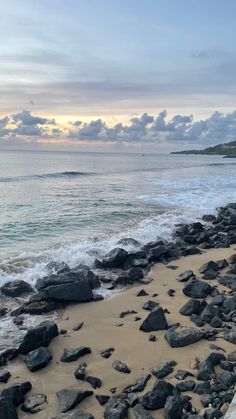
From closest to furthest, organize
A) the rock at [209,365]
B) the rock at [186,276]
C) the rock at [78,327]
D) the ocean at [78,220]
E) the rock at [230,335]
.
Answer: the rock at [209,365] < the rock at [230,335] < the rock at [78,327] < the rock at [186,276] < the ocean at [78,220]

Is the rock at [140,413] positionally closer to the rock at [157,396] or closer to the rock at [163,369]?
the rock at [157,396]

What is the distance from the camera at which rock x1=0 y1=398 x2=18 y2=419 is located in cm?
599

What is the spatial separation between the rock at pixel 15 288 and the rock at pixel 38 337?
2.84 metres

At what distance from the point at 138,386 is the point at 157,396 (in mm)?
491

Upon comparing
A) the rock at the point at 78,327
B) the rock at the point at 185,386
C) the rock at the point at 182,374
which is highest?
the rock at the point at 185,386

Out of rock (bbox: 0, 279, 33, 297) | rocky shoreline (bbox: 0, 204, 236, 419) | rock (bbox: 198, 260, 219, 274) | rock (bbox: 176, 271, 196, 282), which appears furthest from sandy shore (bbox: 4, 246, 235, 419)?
rock (bbox: 198, 260, 219, 274)

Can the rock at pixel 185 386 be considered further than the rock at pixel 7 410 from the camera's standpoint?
Yes

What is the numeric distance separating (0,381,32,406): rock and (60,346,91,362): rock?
1068 mm

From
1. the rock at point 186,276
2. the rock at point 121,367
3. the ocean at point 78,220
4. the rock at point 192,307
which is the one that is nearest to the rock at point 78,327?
the rock at point 121,367

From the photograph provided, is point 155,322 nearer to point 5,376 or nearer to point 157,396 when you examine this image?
point 157,396

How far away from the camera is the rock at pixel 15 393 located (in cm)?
635

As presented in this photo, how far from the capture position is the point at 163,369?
7016 millimetres

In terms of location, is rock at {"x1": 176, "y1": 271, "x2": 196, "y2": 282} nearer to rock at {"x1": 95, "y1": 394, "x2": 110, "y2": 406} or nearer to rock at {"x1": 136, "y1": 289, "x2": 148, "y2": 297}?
rock at {"x1": 136, "y1": 289, "x2": 148, "y2": 297}

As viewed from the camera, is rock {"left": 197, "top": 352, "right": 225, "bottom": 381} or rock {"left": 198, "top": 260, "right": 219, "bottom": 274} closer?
rock {"left": 197, "top": 352, "right": 225, "bottom": 381}
